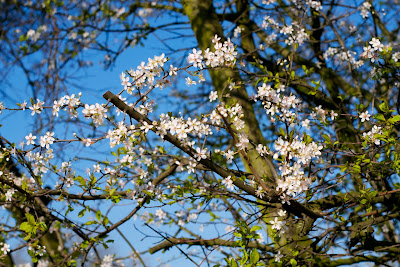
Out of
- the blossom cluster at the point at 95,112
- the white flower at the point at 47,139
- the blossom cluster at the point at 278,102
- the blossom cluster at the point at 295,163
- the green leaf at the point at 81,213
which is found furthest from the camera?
the green leaf at the point at 81,213

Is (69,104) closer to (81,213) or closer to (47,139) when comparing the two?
(47,139)

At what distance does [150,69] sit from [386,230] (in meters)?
3.79

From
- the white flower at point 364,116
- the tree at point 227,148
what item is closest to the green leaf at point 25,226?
the tree at point 227,148

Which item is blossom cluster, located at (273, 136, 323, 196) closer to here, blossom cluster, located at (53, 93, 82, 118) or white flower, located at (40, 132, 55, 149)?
blossom cluster, located at (53, 93, 82, 118)

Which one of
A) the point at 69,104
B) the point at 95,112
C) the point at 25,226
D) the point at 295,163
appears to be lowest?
the point at 295,163

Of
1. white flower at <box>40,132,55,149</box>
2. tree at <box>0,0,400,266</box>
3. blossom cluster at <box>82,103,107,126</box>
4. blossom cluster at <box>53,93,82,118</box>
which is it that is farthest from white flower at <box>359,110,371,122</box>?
white flower at <box>40,132,55,149</box>

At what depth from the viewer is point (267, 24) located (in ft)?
13.4

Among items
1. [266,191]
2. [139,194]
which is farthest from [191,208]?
[266,191]

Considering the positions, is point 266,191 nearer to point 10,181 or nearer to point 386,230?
point 10,181

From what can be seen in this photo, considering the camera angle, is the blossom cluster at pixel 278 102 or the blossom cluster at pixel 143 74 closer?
the blossom cluster at pixel 143 74

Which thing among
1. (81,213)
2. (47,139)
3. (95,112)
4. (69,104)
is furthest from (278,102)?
(81,213)

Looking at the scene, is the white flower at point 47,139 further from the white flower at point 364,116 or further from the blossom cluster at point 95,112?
the white flower at point 364,116

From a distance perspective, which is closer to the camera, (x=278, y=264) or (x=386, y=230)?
(x=278, y=264)

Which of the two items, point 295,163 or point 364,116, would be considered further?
point 364,116
